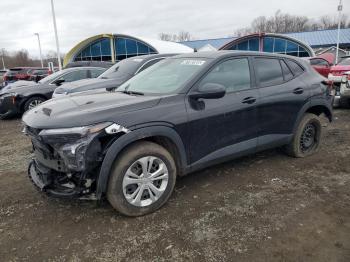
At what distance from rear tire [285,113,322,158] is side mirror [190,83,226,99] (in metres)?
1.91

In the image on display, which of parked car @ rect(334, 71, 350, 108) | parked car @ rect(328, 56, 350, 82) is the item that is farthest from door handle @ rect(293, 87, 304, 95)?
parked car @ rect(328, 56, 350, 82)

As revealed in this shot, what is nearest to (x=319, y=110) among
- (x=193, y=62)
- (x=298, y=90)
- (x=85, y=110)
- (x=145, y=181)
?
(x=298, y=90)

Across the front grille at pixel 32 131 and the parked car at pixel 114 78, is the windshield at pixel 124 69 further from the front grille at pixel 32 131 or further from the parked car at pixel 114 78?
the front grille at pixel 32 131

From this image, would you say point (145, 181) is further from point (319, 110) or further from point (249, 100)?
point (319, 110)

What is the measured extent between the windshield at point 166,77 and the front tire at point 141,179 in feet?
2.53

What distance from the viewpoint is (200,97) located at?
3242mm

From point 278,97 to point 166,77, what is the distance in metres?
1.58

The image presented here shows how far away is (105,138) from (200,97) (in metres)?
1.12

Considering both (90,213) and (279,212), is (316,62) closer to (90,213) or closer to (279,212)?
(279,212)

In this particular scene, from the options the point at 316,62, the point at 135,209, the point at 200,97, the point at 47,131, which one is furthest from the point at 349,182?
the point at 316,62

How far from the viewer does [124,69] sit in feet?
24.7

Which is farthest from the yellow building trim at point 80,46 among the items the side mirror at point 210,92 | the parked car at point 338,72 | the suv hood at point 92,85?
the side mirror at point 210,92

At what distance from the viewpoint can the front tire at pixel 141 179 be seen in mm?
2871

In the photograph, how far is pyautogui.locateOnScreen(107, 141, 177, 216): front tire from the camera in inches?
113
